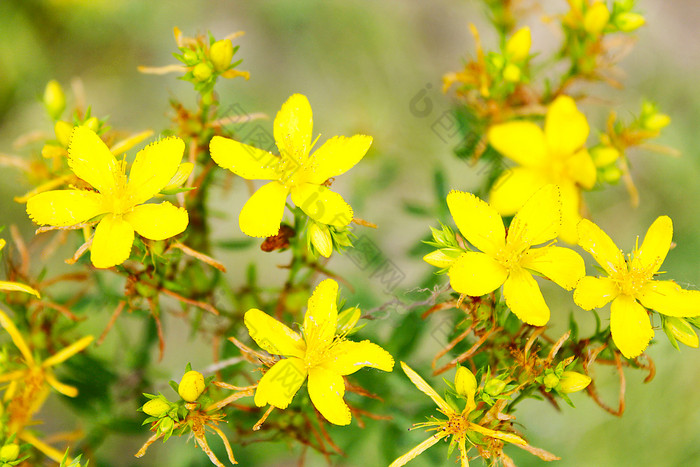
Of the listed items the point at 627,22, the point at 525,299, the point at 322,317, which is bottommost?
the point at 322,317

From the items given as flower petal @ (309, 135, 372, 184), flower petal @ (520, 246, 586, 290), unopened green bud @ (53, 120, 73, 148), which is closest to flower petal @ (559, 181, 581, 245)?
flower petal @ (520, 246, 586, 290)

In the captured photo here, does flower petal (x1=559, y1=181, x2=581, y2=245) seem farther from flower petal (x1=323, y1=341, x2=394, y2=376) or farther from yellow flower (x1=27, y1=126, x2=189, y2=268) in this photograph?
yellow flower (x1=27, y1=126, x2=189, y2=268)

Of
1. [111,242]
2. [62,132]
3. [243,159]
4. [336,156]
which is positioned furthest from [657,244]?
[62,132]

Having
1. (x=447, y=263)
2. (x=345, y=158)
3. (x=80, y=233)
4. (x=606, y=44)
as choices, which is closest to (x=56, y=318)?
(x=80, y=233)

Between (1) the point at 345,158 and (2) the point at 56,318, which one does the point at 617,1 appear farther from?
(2) the point at 56,318

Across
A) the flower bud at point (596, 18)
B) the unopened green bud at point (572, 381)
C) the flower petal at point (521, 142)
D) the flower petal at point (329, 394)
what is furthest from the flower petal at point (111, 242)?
the flower bud at point (596, 18)

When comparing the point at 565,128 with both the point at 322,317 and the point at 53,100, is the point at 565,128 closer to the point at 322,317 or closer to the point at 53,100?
the point at 322,317
